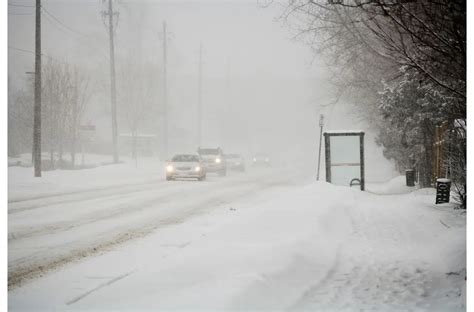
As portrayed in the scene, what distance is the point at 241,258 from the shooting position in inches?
264

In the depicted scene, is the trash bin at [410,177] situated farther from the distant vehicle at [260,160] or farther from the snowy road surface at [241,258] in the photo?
the distant vehicle at [260,160]

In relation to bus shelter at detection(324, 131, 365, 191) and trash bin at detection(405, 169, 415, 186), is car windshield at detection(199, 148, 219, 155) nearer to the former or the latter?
bus shelter at detection(324, 131, 365, 191)

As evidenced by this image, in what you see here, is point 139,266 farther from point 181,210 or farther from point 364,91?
point 364,91

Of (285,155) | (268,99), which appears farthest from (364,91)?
(268,99)

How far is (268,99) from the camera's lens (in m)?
127

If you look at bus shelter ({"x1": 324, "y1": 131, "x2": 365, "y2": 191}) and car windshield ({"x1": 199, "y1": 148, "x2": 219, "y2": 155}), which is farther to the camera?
car windshield ({"x1": 199, "y1": 148, "x2": 219, "y2": 155})

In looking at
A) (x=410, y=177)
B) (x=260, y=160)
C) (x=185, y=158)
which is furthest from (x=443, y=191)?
(x=260, y=160)

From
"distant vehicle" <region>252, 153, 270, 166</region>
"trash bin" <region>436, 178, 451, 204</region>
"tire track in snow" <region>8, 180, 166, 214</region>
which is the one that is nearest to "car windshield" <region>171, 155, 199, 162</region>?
"tire track in snow" <region>8, 180, 166, 214</region>

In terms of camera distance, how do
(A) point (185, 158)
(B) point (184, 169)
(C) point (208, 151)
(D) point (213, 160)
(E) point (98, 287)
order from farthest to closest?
(C) point (208, 151) → (D) point (213, 160) → (A) point (185, 158) → (B) point (184, 169) → (E) point (98, 287)

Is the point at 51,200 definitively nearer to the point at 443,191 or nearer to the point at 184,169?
the point at 184,169

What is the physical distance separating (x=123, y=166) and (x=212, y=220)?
985 inches

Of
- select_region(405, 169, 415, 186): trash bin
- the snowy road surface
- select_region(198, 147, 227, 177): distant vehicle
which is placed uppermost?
select_region(198, 147, 227, 177): distant vehicle

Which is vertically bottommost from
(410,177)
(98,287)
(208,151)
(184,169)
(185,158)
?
(98,287)

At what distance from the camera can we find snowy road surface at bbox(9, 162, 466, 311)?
5.21 meters
